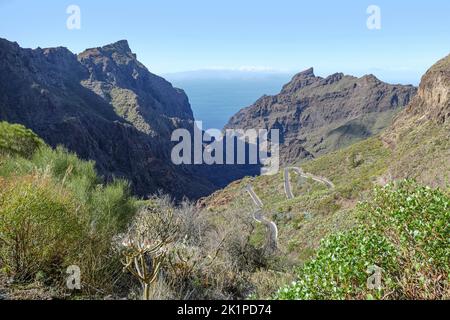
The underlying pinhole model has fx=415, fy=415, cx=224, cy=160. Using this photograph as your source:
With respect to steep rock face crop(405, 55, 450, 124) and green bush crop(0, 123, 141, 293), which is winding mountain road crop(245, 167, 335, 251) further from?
green bush crop(0, 123, 141, 293)

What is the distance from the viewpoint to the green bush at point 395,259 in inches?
198

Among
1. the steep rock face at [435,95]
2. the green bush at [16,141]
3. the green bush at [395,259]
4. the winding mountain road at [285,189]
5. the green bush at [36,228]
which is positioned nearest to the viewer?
the green bush at [395,259]

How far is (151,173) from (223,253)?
8979 cm

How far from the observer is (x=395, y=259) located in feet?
18.5

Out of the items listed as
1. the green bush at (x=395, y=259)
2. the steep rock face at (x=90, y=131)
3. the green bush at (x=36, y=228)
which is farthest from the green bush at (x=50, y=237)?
the steep rock face at (x=90, y=131)

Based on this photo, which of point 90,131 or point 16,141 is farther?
point 90,131

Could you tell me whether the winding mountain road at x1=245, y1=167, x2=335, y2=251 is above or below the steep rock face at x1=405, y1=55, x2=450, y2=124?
below

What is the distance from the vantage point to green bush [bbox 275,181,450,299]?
5.03 metres

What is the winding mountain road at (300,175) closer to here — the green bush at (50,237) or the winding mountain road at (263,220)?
the winding mountain road at (263,220)

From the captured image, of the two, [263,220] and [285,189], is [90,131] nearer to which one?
[285,189]

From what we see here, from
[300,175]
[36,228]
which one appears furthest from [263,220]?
[36,228]

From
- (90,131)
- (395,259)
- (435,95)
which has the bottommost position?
(90,131)

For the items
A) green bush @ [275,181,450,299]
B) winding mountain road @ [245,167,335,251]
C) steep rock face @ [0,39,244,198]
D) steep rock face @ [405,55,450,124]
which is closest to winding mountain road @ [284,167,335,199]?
winding mountain road @ [245,167,335,251]
